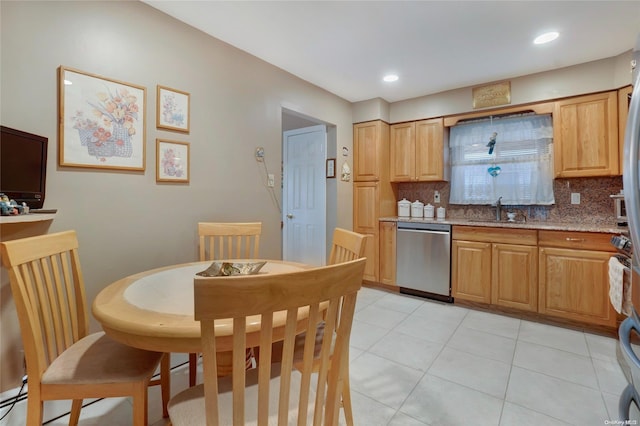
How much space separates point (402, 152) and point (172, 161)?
2.88 metres

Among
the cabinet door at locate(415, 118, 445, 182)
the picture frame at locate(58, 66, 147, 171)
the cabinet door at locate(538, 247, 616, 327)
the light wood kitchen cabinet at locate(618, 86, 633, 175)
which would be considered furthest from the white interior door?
the light wood kitchen cabinet at locate(618, 86, 633, 175)

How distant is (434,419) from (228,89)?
109 inches

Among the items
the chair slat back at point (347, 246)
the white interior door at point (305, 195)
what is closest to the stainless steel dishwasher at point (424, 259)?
the white interior door at point (305, 195)

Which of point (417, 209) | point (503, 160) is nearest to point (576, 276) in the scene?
point (503, 160)

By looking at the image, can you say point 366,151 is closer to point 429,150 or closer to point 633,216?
point 429,150

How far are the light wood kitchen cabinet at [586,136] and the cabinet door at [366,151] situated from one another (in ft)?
6.15

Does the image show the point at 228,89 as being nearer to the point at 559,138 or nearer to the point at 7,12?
the point at 7,12

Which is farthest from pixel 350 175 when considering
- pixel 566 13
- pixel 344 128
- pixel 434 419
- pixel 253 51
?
pixel 434 419

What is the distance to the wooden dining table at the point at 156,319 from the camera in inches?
34.8

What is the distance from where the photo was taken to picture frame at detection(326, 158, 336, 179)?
3.74 metres

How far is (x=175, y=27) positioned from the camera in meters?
2.16

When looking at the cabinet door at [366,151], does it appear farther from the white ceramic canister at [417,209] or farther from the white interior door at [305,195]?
the white ceramic canister at [417,209]

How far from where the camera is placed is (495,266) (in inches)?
117

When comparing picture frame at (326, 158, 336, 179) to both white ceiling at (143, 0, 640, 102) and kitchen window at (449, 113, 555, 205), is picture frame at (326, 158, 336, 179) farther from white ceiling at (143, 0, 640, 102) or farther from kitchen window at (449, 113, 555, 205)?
kitchen window at (449, 113, 555, 205)
